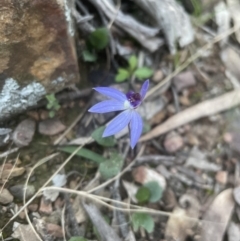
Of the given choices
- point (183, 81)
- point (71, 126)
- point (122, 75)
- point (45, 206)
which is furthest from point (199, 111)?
point (45, 206)

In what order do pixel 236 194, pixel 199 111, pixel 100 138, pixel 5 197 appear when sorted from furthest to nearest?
pixel 199 111
pixel 236 194
pixel 100 138
pixel 5 197

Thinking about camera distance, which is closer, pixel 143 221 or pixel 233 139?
pixel 143 221

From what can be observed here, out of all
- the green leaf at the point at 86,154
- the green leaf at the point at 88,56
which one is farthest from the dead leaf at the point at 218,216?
the green leaf at the point at 88,56

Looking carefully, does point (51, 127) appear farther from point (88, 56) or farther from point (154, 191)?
point (154, 191)

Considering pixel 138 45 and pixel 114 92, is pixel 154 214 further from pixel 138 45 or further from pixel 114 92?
pixel 138 45

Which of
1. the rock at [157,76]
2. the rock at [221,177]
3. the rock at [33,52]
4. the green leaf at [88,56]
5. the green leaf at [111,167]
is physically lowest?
the rock at [221,177]

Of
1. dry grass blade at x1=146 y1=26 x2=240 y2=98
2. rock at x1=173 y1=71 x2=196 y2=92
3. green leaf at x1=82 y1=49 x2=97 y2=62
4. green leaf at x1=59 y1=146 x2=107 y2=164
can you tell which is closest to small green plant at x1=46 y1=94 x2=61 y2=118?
green leaf at x1=59 y1=146 x2=107 y2=164

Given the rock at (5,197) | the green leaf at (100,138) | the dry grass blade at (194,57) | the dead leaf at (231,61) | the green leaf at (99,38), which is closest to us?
the rock at (5,197)

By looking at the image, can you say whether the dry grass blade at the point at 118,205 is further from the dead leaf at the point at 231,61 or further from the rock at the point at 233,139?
the dead leaf at the point at 231,61
